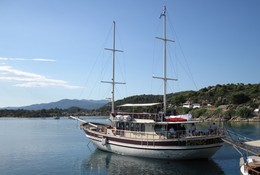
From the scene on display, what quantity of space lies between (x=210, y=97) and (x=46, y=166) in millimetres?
119557

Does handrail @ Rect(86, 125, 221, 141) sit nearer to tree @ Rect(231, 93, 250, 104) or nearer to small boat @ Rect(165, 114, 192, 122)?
small boat @ Rect(165, 114, 192, 122)

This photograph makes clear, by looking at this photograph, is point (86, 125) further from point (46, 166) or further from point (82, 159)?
point (46, 166)

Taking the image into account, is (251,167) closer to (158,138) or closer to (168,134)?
(168,134)

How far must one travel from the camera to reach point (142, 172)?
28.9m

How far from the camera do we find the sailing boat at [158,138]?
3183 centimetres

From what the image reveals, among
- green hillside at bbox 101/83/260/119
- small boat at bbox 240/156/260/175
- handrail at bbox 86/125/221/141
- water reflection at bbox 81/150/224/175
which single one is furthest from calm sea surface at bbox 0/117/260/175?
green hillside at bbox 101/83/260/119

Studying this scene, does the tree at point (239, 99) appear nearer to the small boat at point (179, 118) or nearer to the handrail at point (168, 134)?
the handrail at point (168, 134)

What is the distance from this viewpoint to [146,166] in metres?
31.1

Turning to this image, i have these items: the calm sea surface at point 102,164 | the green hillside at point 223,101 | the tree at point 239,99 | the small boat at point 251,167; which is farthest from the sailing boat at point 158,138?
the tree at point 239,99

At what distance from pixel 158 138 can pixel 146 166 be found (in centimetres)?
375

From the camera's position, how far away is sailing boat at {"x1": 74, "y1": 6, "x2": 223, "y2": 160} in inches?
1253

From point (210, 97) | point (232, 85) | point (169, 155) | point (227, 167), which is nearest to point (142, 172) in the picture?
point (169, 155)

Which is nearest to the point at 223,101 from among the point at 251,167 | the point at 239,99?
the point at 239,99

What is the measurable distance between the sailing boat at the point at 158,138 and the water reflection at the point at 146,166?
0.87 m
